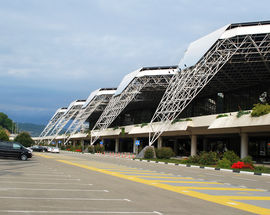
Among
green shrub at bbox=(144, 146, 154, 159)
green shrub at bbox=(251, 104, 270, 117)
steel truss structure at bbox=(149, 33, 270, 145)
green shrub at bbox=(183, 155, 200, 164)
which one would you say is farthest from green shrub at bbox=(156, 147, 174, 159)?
green shrub at bbox=(251, 104, 270, 117)

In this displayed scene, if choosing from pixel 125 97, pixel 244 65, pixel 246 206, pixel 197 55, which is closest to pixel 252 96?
pixel 244 65

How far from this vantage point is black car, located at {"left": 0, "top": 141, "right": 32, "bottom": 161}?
31.6 meters

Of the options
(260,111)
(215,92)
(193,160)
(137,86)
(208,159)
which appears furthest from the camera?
(215,92)

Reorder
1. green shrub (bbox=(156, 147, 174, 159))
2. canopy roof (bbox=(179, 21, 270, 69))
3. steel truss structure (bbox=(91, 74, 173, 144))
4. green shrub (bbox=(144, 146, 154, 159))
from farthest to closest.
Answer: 1. steel truss structure (bbox=(91, 74, 173, 144))
2. green shrub (bbox=(144, 146, 154, 159))
3. green shrub (bbox=(156, 147, 174, 159))
4. canopy roof (bbox=(179, 21, 270, 69))

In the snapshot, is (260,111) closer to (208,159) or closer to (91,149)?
(208,159)

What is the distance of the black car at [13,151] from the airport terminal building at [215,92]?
21.1m

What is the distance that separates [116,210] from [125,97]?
206 ft

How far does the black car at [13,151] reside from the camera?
3156cm

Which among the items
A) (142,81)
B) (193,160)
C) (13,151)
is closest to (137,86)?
(142,81)

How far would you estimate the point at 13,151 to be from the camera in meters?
31.7

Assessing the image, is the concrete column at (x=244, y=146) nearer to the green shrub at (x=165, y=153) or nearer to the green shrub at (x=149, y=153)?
the green shrub at (x=165, y=153)

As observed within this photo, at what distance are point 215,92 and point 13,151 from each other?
139 ft

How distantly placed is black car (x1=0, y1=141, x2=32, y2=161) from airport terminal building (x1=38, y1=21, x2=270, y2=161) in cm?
2106

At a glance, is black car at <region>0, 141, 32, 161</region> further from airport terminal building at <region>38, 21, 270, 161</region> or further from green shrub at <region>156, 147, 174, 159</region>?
airport terminal building at <region>38, 21, 270, 161</region>
